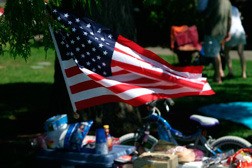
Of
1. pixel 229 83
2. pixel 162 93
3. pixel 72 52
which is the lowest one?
pixel 229 83

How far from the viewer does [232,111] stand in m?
11.0

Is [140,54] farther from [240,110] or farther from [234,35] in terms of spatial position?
[234,35]

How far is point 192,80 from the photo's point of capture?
708 centimetres

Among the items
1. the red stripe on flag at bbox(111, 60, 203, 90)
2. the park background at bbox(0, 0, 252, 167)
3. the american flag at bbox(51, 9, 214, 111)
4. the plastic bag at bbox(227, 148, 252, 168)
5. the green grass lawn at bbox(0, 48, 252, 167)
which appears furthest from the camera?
the green grass lawn at bbox(0, 48, 252, 167)

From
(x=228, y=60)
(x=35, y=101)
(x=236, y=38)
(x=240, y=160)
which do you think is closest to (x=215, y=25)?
(x=236, y=38)

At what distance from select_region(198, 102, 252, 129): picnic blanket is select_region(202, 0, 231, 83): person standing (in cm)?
214

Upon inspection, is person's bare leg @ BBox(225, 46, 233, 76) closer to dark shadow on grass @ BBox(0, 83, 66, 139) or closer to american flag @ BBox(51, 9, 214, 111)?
dark shadow on grass @ BBox(0, 83, 66, 139)

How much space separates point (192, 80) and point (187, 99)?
5.21 meters

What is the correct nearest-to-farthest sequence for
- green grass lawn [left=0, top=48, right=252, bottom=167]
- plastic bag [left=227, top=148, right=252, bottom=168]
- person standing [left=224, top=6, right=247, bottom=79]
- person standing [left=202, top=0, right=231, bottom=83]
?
1. plastic bag [left=227, top=148, right=252, bottom=168]
2. green grass lawn [left=0, top=48, right=252, bottom=167]
3. person standing [left=202, top=0, right=231, bottom=83]
4. person standing [left=224, top=6, right=247, bottom=79]

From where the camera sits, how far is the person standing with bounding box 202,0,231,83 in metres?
13.3

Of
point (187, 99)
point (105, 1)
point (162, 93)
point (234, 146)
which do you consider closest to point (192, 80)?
point (162, 93)

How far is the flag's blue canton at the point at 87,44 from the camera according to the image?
6812 mm

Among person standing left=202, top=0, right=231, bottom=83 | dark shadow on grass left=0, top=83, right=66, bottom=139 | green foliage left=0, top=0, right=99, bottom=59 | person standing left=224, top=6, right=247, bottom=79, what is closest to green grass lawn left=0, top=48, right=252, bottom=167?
dark shadow on grass left=0, top=83, right=66, bottom=139

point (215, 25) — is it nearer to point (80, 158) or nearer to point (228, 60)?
point (228, 60)
